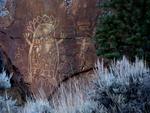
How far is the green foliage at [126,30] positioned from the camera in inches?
368

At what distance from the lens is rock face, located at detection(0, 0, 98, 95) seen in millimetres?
12117

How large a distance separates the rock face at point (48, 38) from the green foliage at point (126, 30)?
223 centimetres

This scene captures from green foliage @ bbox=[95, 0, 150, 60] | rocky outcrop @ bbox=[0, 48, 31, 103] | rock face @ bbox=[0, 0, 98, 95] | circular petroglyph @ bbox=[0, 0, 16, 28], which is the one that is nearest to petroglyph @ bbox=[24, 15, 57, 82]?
rock face @ bbox=[0, 0, 98, 95]

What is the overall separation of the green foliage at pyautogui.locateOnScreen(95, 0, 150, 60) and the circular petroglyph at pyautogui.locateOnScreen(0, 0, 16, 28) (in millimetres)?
3811

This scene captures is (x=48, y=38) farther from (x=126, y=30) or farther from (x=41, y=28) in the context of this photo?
(x=126, y=30)

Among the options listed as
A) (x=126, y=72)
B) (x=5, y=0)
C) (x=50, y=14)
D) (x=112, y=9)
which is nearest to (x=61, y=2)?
(x=50, y=14)

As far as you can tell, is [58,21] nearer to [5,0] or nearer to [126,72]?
[5,0]

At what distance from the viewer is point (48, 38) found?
1241 cm

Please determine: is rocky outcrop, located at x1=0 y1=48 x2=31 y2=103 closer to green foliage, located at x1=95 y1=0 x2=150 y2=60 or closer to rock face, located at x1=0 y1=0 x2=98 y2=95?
rock face, located at x1=0 y1=0 x2=98 y2=95

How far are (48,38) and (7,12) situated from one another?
146cm

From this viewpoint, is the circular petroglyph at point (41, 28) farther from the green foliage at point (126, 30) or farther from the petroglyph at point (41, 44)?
the green foliage at point (126, 30)

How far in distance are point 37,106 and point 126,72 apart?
1766mm

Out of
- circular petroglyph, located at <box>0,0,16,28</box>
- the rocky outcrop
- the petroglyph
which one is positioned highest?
circular petroglyph, located at <box>0,0,16,28</box>

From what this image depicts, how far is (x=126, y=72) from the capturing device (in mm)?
6691
